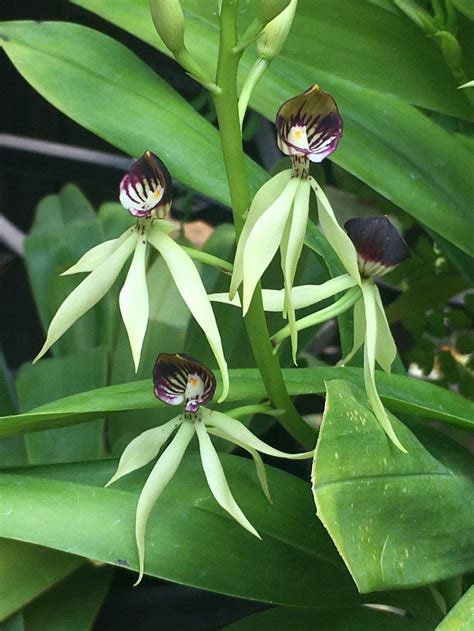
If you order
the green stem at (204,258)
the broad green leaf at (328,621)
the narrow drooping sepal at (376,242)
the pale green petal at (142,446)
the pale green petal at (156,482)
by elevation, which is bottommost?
the broad green leaf at (328,621)

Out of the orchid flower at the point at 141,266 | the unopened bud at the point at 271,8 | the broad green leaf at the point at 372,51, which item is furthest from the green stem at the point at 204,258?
the broad green leaf at the point at 372,51

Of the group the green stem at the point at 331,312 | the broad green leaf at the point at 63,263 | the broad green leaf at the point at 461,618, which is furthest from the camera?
the broad green leaf at the point at 63,263

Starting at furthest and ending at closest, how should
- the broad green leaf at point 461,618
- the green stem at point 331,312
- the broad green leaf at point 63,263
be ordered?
the broad green leaf at point 63,263 → the green stem at point 331,312 → the broad green leaf at point 461,618

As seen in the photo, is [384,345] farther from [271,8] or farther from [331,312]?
[271,8]

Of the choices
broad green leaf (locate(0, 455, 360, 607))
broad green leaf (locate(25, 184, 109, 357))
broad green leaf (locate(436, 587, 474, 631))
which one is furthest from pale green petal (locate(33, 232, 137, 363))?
broad green leaf (locate(25, 184, 109, 357))

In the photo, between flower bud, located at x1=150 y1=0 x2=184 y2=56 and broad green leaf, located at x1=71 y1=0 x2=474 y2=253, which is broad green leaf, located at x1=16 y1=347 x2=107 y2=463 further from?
flower bud, located at x1=150 y1=0 x2=184 y2=56

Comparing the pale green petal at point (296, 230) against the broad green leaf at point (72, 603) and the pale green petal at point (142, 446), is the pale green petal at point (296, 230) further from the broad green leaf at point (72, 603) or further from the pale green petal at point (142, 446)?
the broad green leaf at point (72, 603)

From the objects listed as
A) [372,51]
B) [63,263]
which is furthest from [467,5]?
[63,263]
